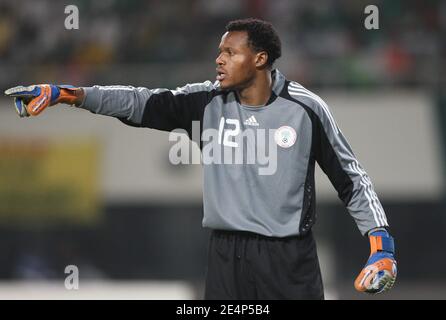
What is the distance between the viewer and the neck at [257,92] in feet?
15.2

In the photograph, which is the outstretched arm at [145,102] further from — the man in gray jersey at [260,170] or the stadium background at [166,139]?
the stadium background at [166,139]

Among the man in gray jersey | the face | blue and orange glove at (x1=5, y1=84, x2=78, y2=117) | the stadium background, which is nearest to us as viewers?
blue and orange glove at (x1=5, y1=84, x2=78, y2=117)

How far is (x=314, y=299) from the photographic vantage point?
4465 mm

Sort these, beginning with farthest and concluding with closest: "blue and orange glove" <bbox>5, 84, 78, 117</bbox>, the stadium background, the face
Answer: the stadium background, the face, "blue and orange glove" <bbox>5, 84, 78, 117</bbox>

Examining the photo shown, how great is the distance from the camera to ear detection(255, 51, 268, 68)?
4.64 m

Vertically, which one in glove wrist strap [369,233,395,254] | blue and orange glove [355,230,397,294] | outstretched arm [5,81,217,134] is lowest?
blue and orange glove [355,230,397,294]

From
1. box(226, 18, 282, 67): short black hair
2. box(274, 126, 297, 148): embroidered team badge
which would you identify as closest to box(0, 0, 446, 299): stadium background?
A: box(226, 18, 282, 67): short black hair

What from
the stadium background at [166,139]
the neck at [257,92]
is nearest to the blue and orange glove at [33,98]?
the neck at [257,92]

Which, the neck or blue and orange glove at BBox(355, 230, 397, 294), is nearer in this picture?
blue and orange glove at BBox(355, 230, 397, 294)

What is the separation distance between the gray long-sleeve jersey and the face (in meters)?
0.14

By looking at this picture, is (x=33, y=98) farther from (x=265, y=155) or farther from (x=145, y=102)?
(x=265, y=155)

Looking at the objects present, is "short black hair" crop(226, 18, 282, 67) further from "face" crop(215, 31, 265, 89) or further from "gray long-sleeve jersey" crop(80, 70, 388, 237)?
"gray long-sleeve jersey" crop(80, 70, 388, 237)
